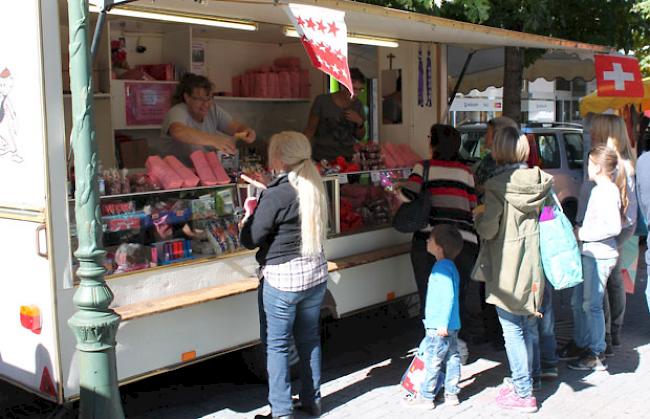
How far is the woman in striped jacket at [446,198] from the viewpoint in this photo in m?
5.25

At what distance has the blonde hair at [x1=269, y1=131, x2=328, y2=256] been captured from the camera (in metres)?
4.07

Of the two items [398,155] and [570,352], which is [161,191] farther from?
[570,352]

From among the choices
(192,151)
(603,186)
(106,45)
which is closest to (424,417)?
(603,186)

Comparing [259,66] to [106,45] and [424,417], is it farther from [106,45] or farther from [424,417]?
[424,417]

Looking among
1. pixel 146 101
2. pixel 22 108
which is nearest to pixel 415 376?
pixel 22 108

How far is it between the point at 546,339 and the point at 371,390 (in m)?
1.24

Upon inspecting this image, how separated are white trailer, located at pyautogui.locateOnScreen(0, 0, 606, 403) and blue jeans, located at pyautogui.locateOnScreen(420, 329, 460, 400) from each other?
0.88 meters

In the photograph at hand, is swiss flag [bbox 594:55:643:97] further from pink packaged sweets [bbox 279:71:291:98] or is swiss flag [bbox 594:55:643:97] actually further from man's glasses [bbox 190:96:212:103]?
man's glasses [bbox 190:96:212:103]

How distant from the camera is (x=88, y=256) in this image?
3521mm

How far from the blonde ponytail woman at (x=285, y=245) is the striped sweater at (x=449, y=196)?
1.32m

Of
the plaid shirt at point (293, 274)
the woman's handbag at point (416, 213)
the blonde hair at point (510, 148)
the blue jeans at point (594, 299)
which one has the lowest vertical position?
the blue jeans at point (594, 299)

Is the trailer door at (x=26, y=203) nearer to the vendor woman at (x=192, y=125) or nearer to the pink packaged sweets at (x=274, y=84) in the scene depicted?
the vendor woman at (x=192, y=125)

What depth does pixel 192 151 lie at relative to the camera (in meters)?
5.26

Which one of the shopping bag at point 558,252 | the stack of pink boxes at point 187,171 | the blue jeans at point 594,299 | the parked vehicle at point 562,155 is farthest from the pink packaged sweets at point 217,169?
the parked vehicle at point 562,155
